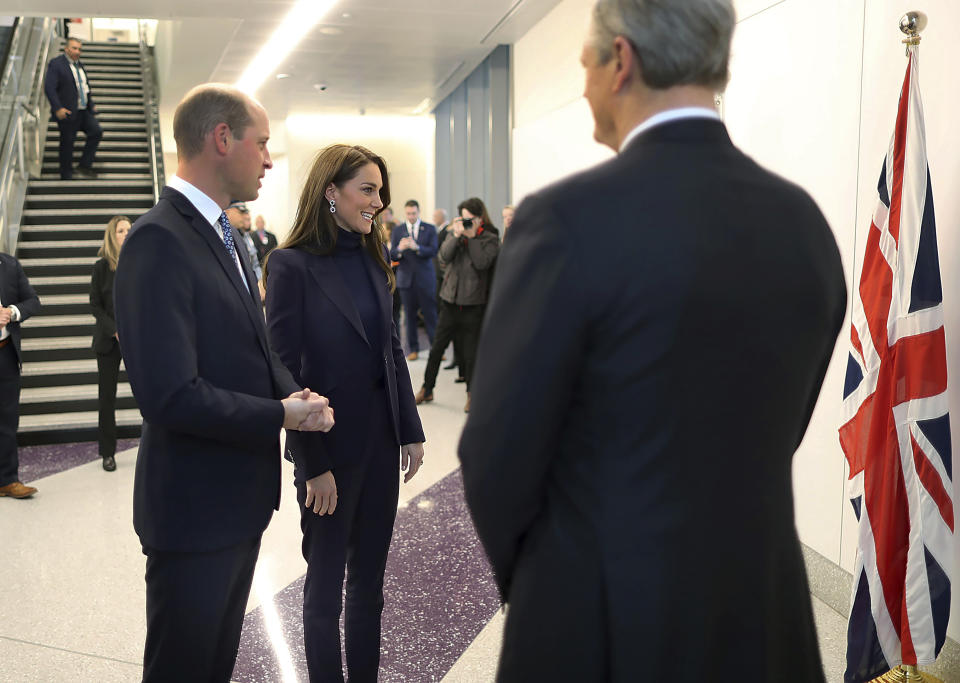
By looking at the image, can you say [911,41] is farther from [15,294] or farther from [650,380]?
[15,294]

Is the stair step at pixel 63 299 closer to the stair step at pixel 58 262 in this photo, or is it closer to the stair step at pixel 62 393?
the stair step at pixel 58 262

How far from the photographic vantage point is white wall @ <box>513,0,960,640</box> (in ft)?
8.82

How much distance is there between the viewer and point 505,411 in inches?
39.8

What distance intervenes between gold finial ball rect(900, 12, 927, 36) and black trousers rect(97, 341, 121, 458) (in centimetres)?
465

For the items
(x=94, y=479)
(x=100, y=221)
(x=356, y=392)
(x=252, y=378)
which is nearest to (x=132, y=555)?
(x=94, y=479)

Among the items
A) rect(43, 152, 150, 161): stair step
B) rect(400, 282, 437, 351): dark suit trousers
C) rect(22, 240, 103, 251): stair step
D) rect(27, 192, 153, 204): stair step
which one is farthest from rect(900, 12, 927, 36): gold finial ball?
rect(43, 152, 150, 161): stair step

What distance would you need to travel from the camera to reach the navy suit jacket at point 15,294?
4867mm

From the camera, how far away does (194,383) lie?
5.09 ft

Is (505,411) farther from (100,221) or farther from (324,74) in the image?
(324,74)

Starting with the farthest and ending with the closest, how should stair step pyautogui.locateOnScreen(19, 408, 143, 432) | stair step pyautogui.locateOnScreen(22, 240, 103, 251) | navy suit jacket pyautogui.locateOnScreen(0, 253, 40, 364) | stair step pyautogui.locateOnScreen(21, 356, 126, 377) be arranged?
stair step pyautogui.locateOnScreen(22, 240, 103, 251)
stair step pyautogui.locateOnScreen(21, 356, 126, 377)
stair step pyautogui.locateOnScreen(19, 408, 143, 432)
navy suit jacket pyautogui.locateOnScreen(0, 253, 40, 364)

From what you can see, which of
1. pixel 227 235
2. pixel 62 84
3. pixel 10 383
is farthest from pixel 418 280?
pixel 227 235

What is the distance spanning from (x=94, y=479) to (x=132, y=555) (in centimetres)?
150

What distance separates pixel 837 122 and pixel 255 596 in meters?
3.03

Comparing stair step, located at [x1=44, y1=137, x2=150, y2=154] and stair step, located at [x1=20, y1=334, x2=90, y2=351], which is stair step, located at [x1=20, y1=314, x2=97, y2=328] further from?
stair step, located at [x1=44, y1=137, x2=150, y2=154]
